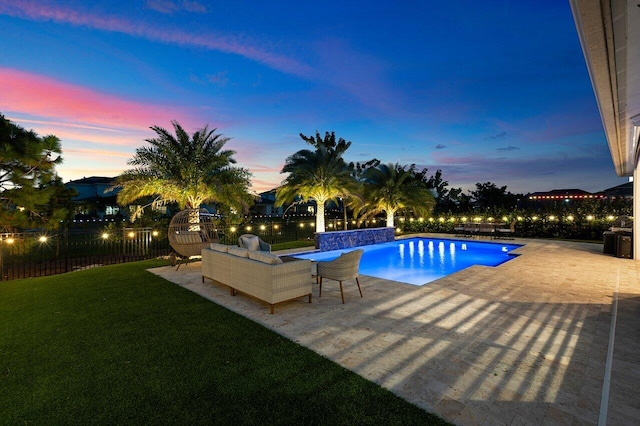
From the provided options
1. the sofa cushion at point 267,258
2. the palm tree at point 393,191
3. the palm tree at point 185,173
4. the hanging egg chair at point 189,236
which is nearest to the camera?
the sofa cushion at point 267,258

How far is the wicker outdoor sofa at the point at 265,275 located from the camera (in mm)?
4750

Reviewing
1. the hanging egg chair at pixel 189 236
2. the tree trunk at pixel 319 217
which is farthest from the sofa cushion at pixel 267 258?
the tree trunk at pixel 319 217

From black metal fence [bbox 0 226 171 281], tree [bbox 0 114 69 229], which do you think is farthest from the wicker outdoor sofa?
tree [bbox 0 114 69 229]

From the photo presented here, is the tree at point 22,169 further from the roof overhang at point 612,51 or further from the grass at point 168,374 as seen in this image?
the roof overhang at point 612,51

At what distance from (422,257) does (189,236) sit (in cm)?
912

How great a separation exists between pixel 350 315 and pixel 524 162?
32651 millimetres

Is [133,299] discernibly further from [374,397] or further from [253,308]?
[374,397]

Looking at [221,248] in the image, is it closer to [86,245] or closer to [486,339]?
[486,339]

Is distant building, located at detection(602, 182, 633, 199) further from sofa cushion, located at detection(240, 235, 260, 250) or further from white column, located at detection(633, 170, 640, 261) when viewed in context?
sofa cushion, located at detection(240, 235, 260, 250)

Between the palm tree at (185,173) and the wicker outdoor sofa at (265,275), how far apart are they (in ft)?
20.9

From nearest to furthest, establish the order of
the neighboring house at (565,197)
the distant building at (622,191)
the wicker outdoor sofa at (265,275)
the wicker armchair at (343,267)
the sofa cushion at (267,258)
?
the wicker outdoor sofa at (265,275), the sofa cushion at (267,258), the wicker armchair at (343,267), the distant building at (622,191), the neighboring house at (565,197)

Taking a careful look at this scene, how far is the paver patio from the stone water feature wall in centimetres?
599

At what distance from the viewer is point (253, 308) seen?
512 centimetres

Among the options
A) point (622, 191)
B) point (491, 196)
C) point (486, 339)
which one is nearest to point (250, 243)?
point (486, 339)
